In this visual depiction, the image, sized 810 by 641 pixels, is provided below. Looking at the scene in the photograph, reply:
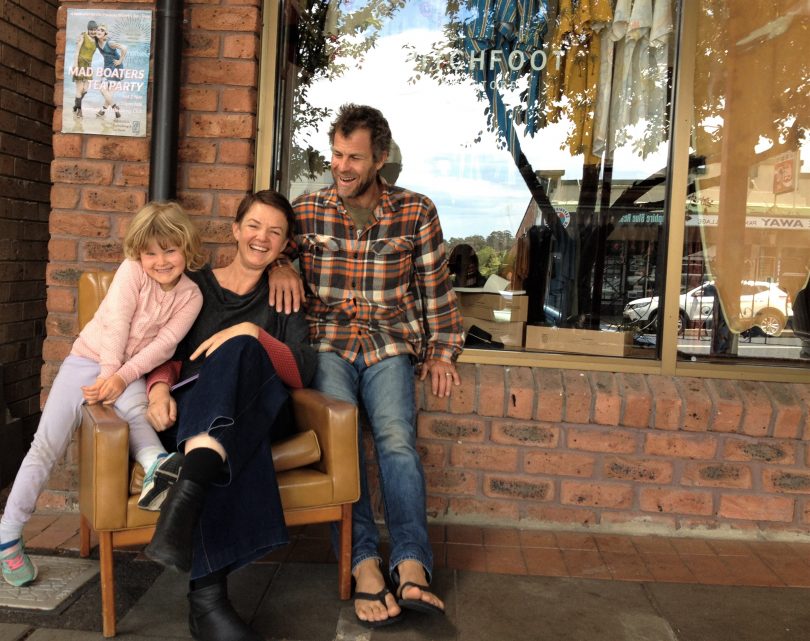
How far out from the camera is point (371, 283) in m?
3.07

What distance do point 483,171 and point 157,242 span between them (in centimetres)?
178

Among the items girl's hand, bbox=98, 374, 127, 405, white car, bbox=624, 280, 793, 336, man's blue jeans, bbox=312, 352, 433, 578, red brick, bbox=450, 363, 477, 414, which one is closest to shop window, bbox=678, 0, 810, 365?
white car, bbox=624, 280, 793, 336

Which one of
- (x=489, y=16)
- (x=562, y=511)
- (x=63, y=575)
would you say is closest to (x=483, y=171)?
(x=489, y=16)

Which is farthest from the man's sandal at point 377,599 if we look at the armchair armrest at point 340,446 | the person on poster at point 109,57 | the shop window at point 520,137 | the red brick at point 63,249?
the person on poster at point 109,57

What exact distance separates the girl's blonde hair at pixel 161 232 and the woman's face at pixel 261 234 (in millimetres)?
183

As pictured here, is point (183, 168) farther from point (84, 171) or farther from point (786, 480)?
point (786, 480)

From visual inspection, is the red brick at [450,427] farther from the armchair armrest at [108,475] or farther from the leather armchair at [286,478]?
the armchair armrest at [108,475]

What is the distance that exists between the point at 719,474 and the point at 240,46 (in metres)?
2.68

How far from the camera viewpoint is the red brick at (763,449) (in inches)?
128

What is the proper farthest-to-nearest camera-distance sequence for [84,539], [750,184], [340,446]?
[750,184]
[84,539]
[340,446]

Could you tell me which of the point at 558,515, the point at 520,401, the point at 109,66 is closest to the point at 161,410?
the point at 520,401

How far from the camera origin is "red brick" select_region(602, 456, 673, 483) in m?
3.28

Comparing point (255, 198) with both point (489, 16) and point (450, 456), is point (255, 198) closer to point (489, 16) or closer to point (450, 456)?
point (450, 456)

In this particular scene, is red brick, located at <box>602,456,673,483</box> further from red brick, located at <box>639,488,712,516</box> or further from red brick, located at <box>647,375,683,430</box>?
red brick, located at <box>647,375,683,430</box>
